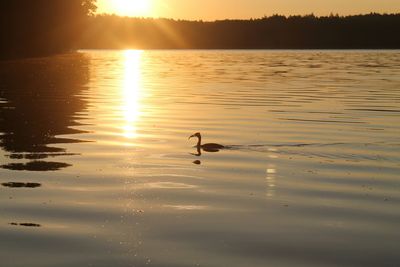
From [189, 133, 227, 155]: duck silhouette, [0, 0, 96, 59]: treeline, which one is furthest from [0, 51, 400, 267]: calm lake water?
[0, 0, 96, 59]: treeline

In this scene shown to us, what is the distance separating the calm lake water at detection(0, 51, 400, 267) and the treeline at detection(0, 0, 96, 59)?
55.3m

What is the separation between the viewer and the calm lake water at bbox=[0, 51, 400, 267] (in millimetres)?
10117

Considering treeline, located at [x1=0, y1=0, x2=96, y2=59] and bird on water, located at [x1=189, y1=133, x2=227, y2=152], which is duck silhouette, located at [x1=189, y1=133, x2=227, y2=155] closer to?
bird on water, located at [x1=189, y1=133, x2=227, y2=152]

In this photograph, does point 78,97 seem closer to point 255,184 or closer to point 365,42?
point 255,184

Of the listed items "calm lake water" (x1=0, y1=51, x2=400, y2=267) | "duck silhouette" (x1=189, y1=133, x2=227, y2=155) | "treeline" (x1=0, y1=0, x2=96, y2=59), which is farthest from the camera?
"treeline" (x1=0, y1=0, x2=96, y2=59)

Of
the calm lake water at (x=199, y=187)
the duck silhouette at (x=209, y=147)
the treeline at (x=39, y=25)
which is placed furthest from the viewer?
the treeline at (x=39, y=25)

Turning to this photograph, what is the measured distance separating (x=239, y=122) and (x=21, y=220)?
1550cm

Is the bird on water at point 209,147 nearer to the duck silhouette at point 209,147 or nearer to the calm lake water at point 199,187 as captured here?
the duck silhouette at point 209,147

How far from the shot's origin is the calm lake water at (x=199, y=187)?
10117 mm

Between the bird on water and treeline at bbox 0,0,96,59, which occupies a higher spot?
treeline at bbox 0,0,96,59

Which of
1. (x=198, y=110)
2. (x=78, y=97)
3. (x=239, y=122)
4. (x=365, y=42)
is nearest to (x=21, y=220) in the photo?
(x=239, y=122)

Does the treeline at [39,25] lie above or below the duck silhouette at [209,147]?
above

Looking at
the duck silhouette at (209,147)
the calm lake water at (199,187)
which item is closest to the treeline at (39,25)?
the calm lake water at (199,187)

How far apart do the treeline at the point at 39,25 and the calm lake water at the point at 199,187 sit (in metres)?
55.3
